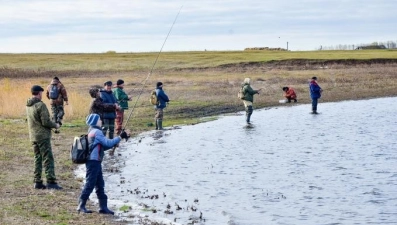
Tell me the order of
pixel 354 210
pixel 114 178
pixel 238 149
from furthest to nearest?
pixel 238 149 → pixel 114 178 → pixel 354 210

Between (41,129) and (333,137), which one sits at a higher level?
(41,129)

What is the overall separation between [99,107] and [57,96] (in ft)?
23.5

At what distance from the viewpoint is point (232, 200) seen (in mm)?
14828

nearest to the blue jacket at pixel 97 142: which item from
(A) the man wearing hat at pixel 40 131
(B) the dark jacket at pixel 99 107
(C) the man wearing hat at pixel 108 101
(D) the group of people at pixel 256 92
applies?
(A) the man wearing hat at pixel 40 131

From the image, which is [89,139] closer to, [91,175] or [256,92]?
[91,175]

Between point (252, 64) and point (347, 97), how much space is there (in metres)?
27.1

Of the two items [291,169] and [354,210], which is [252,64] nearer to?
[291,169]

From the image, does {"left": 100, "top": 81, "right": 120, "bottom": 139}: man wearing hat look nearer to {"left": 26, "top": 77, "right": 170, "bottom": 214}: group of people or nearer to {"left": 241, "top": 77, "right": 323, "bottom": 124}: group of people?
{"left": 26, "top": 77, "right": 170, "bottom": 214}: group of people

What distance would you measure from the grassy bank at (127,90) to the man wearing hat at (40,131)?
1.28 feet

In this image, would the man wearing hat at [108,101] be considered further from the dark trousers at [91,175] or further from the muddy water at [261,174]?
the dark trousers at [91,175]

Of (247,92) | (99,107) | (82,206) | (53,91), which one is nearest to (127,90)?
(247,92)

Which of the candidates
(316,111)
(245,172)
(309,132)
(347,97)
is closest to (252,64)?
(347,97)

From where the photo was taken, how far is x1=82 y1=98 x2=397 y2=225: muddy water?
44.7 ft

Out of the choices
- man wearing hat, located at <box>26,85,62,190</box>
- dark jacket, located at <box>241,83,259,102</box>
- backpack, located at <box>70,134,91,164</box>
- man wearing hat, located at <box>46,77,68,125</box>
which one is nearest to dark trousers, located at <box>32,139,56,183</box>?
man wearing hat, located at <box>26,85,62,190</box>
